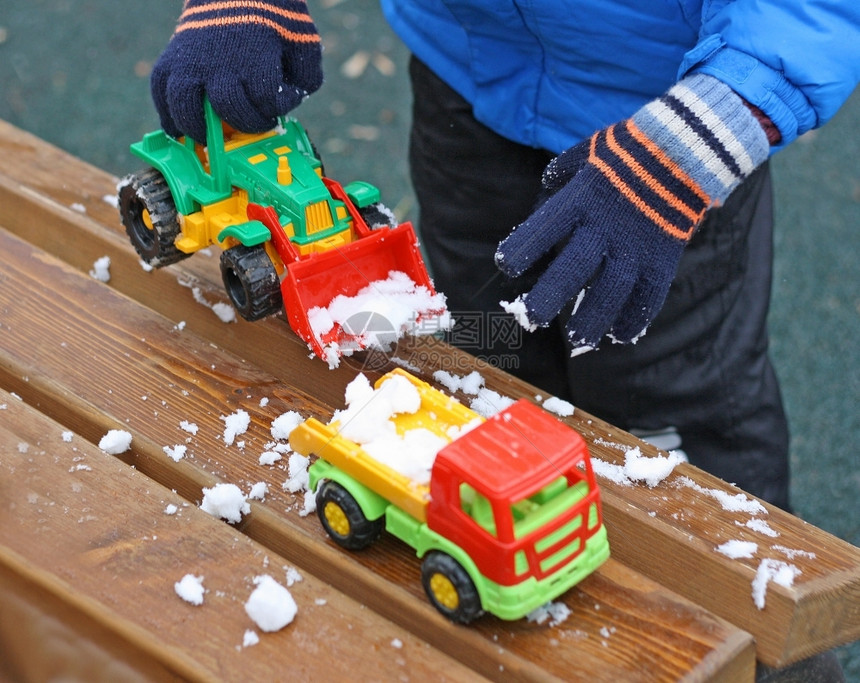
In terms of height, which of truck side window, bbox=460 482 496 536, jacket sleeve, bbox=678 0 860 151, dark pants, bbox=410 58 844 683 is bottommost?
dark pants, bbox=410 58 844 683

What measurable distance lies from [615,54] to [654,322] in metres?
0.65

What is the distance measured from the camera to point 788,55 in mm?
1686

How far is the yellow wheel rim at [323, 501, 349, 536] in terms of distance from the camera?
4.91ft

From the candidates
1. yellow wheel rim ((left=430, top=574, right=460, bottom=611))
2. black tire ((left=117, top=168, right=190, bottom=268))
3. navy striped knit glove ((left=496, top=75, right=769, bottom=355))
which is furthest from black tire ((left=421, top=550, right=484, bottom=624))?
black tire ((left=117, top=168, right=190, bottom=268))

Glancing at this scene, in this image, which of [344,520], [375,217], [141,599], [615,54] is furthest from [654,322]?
[141,599]

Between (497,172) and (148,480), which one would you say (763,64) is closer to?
(497,172)

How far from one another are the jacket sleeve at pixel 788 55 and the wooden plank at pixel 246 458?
867 mm

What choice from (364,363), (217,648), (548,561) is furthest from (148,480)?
(548,561)

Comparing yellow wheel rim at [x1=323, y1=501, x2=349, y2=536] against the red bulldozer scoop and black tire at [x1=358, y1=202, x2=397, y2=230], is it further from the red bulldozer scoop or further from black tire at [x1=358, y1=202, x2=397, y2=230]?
black tire at [x1=358, y1=202, x2=397, y2=230]

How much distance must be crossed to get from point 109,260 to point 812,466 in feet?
7.43

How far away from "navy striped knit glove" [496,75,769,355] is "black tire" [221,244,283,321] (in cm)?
44

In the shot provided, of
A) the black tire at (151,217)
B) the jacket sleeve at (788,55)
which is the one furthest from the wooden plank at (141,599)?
the jacket sleeve at (788,55)

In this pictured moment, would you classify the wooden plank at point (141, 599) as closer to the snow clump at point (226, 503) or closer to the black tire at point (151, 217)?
the snow clump at point (226, 503)

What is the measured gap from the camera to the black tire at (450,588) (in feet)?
4.45
